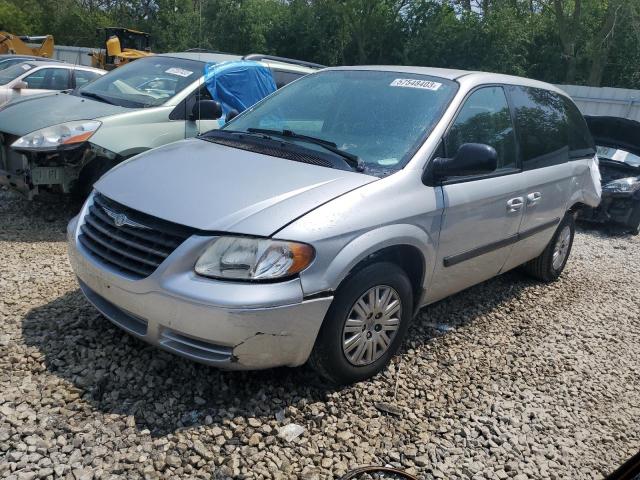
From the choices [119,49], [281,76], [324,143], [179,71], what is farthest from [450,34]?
[324,143]

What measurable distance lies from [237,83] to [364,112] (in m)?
3.29

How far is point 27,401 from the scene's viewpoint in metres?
2.75

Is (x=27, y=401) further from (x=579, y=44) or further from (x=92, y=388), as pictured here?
(x=579, y=44)

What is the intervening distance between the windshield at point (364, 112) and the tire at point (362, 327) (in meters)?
0.64

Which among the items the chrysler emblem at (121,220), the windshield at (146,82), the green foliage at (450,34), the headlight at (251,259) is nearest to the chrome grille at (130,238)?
the chrysler emblem at (121,220)

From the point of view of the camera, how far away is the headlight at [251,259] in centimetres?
264

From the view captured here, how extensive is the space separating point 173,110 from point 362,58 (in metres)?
22.9

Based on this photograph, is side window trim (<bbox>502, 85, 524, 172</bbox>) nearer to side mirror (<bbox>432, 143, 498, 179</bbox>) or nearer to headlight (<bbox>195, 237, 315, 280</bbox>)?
side mirror (<bbox>432, 143, 498, 179</bbox>)

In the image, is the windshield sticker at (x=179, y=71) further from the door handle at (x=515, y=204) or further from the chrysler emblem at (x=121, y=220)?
the door handle at (x=515, y=204)

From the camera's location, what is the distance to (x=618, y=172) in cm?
877

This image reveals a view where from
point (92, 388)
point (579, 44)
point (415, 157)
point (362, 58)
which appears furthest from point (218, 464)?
point (579, 44)

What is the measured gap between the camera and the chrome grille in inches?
108

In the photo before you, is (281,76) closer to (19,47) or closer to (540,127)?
(540,127)

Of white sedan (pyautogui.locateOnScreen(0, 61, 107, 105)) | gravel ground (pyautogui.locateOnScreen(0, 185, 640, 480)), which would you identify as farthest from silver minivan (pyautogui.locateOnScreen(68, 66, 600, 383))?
white sedan (pyautogui.locateOnScreen(0, 61, 107, 105))
